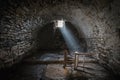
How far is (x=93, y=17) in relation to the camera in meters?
4.37

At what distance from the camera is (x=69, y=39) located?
765cm

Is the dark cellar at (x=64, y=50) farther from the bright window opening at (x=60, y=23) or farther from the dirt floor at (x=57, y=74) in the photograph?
the bright window opening at (x=60, y=23)

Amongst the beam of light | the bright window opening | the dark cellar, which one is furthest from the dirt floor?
the bright window opening

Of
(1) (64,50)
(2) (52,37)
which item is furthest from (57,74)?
(2) (52,37)

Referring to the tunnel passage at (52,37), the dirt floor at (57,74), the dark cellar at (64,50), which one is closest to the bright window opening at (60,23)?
the tunnel passage at (52,37)

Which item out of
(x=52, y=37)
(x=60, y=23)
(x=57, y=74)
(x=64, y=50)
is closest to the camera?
(x=57, y=74)

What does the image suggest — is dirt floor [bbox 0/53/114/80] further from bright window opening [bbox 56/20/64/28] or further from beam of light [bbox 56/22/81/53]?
bright window opening [bbox 56/20/64/28]

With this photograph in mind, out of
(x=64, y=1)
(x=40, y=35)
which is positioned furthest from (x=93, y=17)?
(x=40, y=35)

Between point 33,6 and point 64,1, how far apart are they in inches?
42.4

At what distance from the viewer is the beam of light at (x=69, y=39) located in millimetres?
7457

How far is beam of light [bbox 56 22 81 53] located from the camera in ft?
24.5

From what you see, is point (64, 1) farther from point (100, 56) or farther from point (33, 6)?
point (100, 56)

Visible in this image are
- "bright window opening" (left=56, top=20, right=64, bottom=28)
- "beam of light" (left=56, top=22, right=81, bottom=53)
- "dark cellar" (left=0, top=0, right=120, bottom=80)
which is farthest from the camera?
"bright window opening" (left=56, top=20, right=64, bottom=28)

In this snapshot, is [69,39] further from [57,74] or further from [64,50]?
[57,74]
